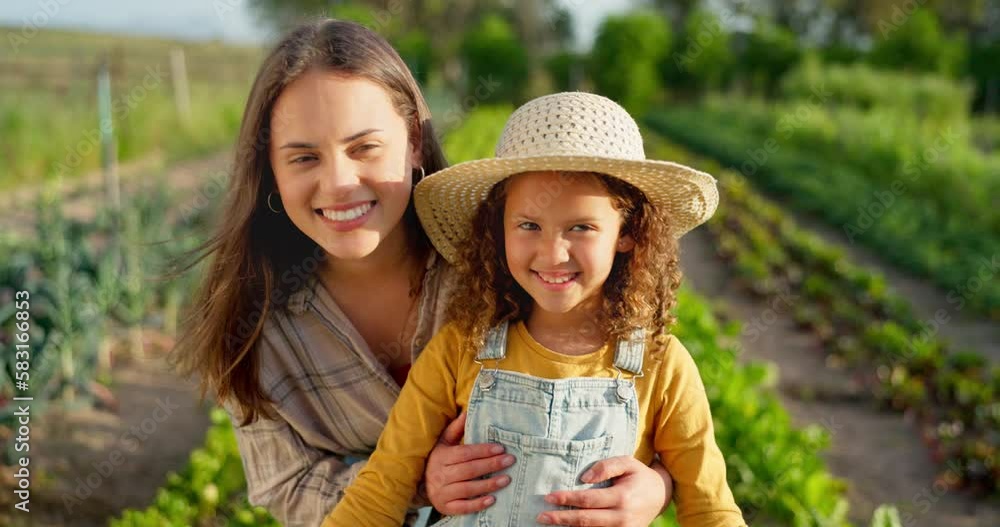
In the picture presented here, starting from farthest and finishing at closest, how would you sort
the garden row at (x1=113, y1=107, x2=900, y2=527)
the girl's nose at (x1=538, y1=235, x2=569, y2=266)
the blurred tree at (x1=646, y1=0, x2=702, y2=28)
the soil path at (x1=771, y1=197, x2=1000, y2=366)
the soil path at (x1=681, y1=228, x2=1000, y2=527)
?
the blurred tree at (x1=646, y1=0, x2=702, y2=28) < the soil path at (x1=771, y1=197, x2=1000, y2=366) < the soil path at (x1=681, y1=228, x2=1000, y2=527) < the garden row at (x1=113, y1=107, x2=900, y2=527) < the girl's nose at (x1=538, y1=235, x2=569, y2=266)

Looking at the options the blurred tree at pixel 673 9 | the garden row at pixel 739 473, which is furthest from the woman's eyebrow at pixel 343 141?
the blurred tree at pixel 673 9

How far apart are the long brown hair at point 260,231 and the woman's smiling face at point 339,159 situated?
0.04 metres

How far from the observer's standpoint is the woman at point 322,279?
171 centimetres

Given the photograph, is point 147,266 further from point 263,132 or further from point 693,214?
point 693,214

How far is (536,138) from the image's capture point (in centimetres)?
155

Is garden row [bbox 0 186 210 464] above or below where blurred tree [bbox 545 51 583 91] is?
below

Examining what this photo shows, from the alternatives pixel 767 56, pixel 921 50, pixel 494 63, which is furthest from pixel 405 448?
pixel 767 56

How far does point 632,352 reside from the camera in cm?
157

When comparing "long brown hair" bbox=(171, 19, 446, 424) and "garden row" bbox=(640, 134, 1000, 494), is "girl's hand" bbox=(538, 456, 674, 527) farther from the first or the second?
"garden row" bbox=(640, 134, 1000, 494)

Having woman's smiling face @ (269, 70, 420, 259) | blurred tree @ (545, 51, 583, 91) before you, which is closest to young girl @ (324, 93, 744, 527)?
woman's smiling face @ (269, 70, 420, 259)

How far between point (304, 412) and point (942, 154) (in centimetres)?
1017

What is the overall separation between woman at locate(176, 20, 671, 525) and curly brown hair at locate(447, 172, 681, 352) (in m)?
0.19

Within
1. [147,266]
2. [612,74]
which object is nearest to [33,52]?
[612,74]

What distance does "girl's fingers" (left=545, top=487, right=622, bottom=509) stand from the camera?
1.51 meters
